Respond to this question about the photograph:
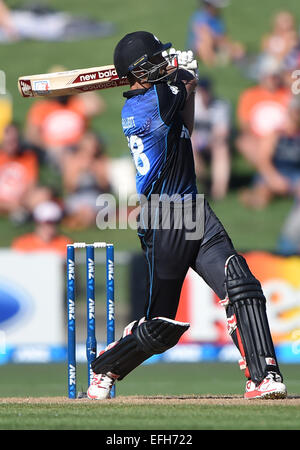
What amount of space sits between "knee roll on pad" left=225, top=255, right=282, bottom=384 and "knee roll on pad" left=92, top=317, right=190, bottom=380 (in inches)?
13.5

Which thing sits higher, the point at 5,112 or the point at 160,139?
the point at 5,112

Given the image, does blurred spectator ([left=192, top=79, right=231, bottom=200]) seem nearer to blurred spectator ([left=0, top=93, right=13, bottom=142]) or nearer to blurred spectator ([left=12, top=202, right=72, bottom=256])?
blurred spectator ([left=12, top=202, right=72, bottom=256])

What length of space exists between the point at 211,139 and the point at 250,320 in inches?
300

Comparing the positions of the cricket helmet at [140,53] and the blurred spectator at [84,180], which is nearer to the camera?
the cricket helmet at [140,53]

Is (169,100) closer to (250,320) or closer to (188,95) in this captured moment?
(188,95)

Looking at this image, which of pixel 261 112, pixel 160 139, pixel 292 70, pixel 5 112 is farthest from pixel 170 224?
pixel 5 112

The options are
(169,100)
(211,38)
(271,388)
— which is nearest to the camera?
(271,388)

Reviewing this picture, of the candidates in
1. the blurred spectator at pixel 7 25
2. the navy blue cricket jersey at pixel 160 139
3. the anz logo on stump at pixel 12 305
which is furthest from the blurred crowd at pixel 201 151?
the navy blue cricket jersey at pixel 160 139

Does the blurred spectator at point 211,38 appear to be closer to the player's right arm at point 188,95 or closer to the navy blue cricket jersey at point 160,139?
the player's right arm at point 188,95

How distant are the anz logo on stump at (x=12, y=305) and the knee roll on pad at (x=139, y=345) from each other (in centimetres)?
475

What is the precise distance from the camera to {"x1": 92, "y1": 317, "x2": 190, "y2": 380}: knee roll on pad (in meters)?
5.99

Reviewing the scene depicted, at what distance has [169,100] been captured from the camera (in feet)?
19.6

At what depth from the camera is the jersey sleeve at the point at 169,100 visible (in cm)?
596

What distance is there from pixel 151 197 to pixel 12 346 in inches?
208
